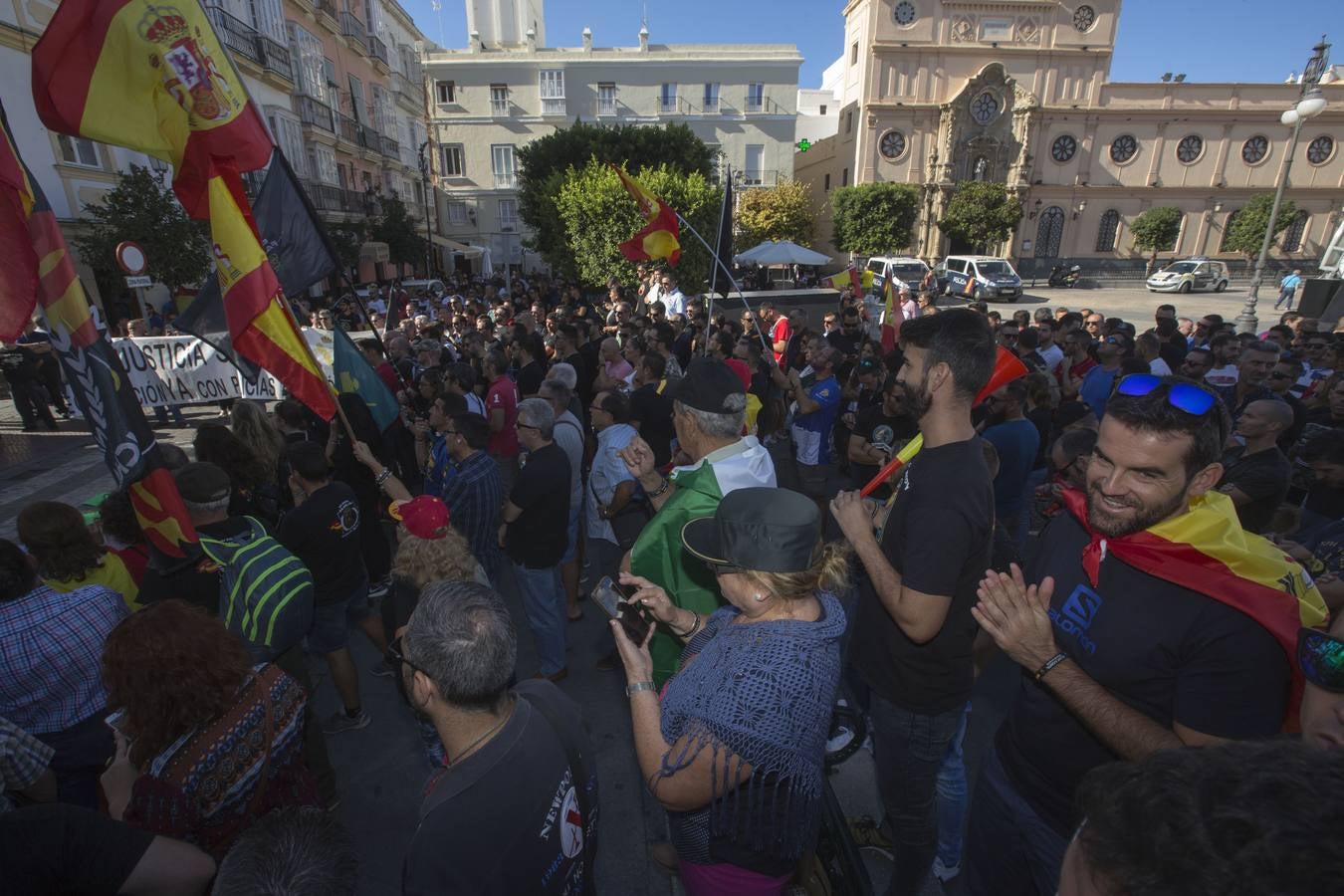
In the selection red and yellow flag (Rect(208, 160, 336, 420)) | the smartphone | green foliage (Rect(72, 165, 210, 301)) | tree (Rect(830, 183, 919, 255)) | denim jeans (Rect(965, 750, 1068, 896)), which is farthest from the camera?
tree (Rect(830, 183, 919, 255))

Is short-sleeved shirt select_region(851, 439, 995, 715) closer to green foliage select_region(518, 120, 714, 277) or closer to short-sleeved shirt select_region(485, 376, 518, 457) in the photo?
short-sleeved shirt select_region(485, 376, 518, 457)

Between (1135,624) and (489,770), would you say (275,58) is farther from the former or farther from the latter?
(1135,624)

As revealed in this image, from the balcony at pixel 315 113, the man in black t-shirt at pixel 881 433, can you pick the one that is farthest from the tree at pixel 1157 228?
the man in black t-shirt at pixel 881 433

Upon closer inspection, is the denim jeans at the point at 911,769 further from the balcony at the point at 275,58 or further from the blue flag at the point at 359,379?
the balcony at the point at 275,58

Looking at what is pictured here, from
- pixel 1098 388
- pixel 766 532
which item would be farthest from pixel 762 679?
pixel 1098 388

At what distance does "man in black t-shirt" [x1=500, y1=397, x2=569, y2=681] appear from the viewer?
12.8ft

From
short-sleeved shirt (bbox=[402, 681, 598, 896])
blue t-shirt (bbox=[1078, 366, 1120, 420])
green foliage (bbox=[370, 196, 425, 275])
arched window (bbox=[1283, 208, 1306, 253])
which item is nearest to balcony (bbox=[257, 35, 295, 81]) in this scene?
green foliage (bbox=[370, 196, 425, 275])

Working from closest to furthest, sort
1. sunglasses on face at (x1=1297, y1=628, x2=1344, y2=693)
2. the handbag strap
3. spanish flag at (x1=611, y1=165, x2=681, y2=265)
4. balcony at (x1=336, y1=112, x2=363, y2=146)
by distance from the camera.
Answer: sunglasses on face at (x1=1297, y1=628, x2=1344, y2=693)
the handbag strap
spanish flag at (x1=611, y1=165, x2=681, y2=265)
balcony at (x1=336, y1=112, x2=363, y2=146)

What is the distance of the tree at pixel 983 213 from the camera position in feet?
121

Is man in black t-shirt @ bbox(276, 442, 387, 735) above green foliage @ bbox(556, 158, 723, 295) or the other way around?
the other way around

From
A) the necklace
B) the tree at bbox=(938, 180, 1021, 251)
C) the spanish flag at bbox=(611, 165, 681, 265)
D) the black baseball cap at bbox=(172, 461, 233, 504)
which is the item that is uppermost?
the tree at bbox=(938, 180, 1021, 251)

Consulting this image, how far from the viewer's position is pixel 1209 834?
724mm

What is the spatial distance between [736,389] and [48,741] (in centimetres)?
290

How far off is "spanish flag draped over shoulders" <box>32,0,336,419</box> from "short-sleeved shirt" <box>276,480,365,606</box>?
603mm
